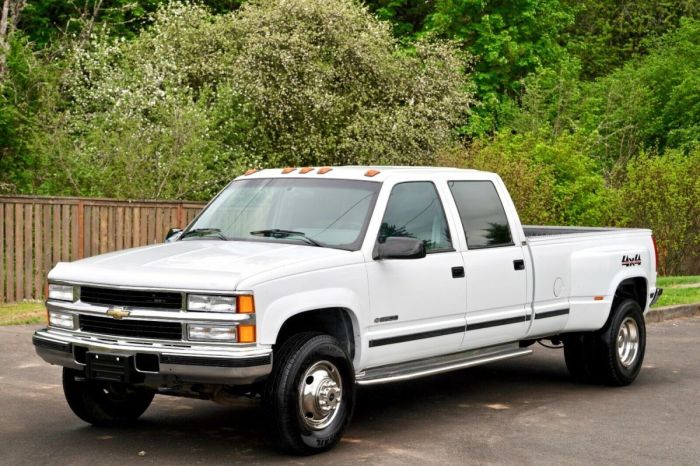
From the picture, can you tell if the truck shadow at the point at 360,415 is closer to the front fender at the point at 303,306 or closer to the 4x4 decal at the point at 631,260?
the front fender at the point at 303,306

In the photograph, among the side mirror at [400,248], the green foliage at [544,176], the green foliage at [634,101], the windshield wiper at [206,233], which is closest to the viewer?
the side mirror at [400,248]

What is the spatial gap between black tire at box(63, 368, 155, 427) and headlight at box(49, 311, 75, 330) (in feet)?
1.39

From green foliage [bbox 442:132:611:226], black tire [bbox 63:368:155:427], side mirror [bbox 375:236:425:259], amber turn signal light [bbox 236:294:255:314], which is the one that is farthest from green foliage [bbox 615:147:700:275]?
amber turn signal light [bbox 236:294:255:314]

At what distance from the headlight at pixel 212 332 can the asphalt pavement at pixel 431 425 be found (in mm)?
637

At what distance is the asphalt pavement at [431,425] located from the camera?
24.7ft

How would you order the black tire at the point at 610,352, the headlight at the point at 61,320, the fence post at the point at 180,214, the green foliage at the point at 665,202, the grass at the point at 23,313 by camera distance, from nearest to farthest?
the headlight at the point at 61,320
the black tire at the point at 610,352
the grass at the point at 23,313
the fence post at the point at 180,214
the green foliage at the point at 665,202

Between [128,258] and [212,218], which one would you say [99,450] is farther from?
[212,218]

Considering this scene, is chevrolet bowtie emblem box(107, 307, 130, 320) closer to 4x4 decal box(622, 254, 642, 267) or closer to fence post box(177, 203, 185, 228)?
4x4 decal box(622, 254, 642, 267)

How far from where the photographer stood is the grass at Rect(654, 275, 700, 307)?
1705cm

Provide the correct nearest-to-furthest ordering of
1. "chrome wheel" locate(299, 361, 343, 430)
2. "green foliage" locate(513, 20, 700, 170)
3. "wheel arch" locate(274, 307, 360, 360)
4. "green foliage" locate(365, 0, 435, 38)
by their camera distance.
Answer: "chrome wheel" locate(299, 361, 343, 430)
"wheel arch" locate(274, 307, 360, 360)
"green foliage" locate(513, 20, 700, 170)
"green foliage" locate(365, 0, 435, 38)

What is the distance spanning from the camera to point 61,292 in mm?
7836

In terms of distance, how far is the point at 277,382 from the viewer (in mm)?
7270

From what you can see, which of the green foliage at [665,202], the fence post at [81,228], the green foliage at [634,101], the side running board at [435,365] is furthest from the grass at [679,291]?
the green foliage at [634,101]

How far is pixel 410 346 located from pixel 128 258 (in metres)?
2.15
